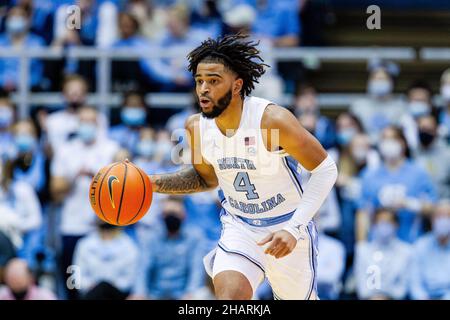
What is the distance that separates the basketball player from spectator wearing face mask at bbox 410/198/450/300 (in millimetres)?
3694

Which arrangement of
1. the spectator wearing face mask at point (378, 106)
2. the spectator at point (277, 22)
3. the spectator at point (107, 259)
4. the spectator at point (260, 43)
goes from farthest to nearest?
the spectator at point (277, 22), the spectator at point (260, 43), the spectator wearing face mask at point (378, 106), the spectator at point (107, 259)

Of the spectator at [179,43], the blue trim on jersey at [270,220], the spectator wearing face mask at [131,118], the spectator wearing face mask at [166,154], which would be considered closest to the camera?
the blue trim on jersey at [270,220]

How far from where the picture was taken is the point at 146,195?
7.97 metres

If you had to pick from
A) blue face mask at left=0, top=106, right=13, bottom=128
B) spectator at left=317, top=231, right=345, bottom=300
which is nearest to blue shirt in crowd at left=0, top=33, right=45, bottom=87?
blue face mask at left=0, top=106, right=13, bottom=128

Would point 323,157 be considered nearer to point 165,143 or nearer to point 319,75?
point 165,143

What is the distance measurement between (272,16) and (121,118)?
243 cm

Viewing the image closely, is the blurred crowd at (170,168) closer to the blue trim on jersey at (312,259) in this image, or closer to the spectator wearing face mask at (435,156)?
the spectator wearing face mask at (435,156)

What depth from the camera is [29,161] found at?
41.5 ft

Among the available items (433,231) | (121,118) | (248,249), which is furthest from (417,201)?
(248,249)

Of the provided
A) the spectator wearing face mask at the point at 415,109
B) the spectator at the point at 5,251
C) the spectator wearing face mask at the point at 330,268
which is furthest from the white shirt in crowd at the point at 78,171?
the spectator wearing face mask at the point at 415,109

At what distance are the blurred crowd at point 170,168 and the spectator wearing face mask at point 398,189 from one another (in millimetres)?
14

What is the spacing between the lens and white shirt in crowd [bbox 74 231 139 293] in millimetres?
11812

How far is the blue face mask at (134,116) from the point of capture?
1283 cm

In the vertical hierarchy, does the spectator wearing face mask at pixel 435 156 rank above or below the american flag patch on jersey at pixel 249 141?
below
